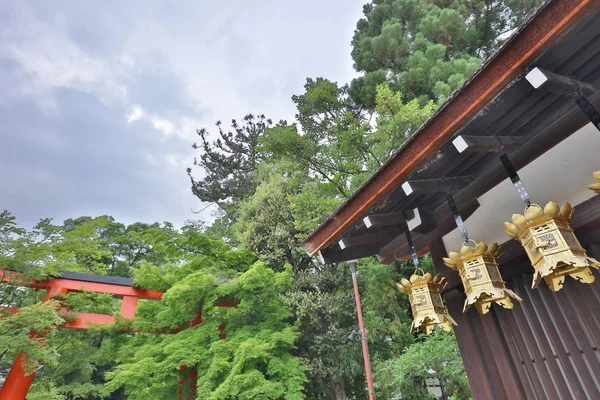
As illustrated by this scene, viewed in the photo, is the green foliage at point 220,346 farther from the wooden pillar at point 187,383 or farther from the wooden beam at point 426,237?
the wooden beam at point 426,237

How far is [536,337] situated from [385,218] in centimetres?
131

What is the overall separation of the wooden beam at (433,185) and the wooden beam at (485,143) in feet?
1.32

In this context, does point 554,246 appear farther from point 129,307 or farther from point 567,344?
point 129,307

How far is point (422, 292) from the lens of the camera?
2.34m

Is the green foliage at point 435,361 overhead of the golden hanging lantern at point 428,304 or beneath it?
beneath

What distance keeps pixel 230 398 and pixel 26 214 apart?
4713 cm

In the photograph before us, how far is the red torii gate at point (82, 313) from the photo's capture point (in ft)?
23.0

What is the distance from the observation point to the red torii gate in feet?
23.0

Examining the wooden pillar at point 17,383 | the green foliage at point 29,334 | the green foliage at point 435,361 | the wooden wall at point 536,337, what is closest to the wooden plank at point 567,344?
the wooden wall at point 536,337

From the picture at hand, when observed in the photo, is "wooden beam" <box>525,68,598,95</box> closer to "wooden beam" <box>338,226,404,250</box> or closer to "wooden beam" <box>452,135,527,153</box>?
"wooden beam" <box>452,135,527,153</box>

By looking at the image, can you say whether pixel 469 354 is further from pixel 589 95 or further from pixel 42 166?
pixel 42 166

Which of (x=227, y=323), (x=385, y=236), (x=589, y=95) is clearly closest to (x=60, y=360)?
(x=227, y=323)

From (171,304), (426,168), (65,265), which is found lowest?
(426,168)

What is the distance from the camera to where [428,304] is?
2283mm
